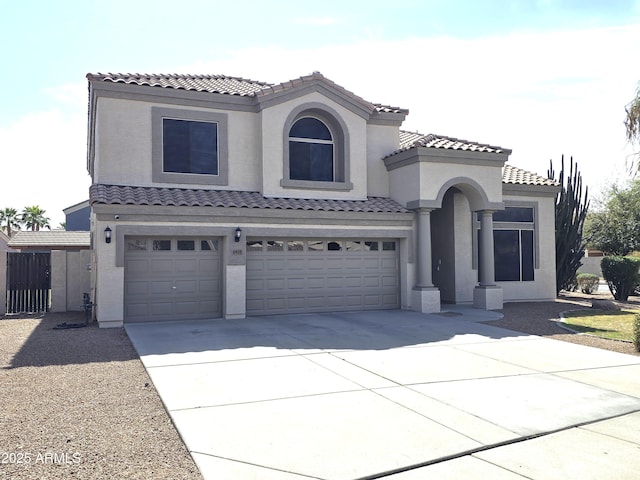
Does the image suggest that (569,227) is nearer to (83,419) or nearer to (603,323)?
(603,323)

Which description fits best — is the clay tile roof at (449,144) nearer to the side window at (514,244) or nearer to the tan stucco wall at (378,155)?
the tan stucco wall at (378,155)

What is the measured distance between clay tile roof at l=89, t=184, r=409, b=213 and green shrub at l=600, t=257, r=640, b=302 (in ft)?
36.7

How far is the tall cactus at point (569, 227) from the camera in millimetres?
22516

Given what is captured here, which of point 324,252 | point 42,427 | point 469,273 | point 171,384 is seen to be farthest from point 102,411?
point 469,273

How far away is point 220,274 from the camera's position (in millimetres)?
15016

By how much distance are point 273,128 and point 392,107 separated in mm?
4704

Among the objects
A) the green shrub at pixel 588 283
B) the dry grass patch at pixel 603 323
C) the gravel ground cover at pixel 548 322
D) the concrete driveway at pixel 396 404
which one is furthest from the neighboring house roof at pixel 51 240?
the dry grass patch at pixel 603 323

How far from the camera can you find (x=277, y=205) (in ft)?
50.9

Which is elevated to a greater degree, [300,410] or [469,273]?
[469,273]

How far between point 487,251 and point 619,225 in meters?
13.9

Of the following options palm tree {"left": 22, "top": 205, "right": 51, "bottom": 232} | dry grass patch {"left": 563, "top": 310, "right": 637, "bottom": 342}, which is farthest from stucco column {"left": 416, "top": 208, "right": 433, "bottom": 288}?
palm tree {"left": 22, "top": 205, "right": 51, "bottom": 232}

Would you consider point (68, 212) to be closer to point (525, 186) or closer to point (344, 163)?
point (344, 163)

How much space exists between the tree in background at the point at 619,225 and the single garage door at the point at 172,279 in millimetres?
18684

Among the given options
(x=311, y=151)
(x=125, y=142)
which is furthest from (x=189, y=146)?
(x=311, y=151)
